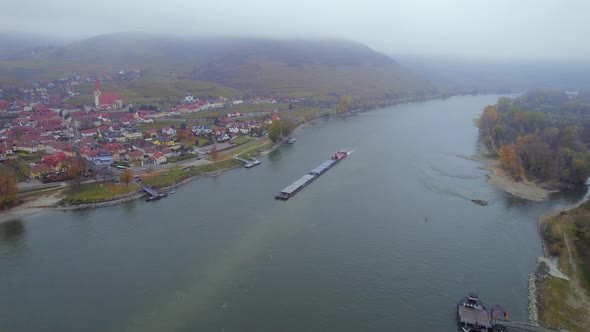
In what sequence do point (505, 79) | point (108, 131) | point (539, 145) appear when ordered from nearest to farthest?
point (539, 145)
point (108, 131)
point (505, 79)

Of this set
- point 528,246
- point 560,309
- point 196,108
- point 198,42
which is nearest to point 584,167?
point 528,246

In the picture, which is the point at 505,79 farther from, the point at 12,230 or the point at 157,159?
the point at 12,230

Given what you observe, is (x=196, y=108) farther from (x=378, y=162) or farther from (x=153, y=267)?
(x=153, y=267)

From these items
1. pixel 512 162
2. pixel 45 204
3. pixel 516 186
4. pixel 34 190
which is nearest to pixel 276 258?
pixel 45 204

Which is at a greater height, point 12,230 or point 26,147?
point 26,147

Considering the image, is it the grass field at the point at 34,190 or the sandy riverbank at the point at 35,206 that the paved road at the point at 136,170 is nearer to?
the grass field at the point at 34,190
